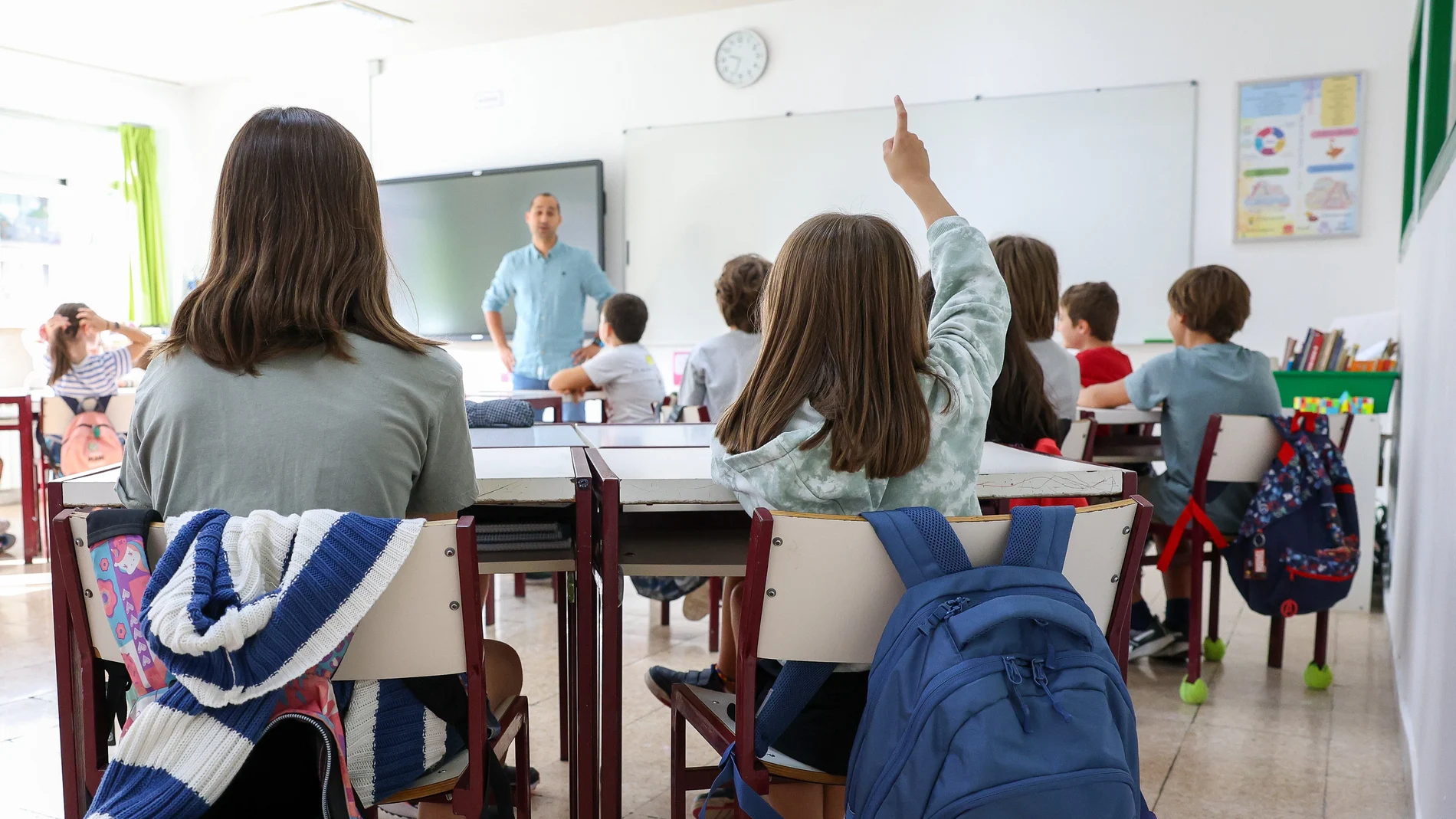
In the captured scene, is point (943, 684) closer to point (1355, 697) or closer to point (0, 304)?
point (1355, 697)

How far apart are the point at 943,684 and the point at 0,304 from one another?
24.8ft

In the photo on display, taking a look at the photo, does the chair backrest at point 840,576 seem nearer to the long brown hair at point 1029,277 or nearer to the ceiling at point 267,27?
the long brown hair at point 1029,277

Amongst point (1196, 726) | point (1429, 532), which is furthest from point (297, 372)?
point (1196, 726)

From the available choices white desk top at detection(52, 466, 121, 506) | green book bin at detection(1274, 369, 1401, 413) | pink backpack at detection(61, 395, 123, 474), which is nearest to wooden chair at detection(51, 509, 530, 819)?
white desk top at detection(52, 466, 121, 506)

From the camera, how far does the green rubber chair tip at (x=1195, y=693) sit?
8.30 feet

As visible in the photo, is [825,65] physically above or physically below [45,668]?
above

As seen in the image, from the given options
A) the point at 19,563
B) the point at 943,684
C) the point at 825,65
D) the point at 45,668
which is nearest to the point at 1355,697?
the point at 943,684

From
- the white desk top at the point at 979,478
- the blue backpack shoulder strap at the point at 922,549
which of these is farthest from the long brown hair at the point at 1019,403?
the blue backpack shoulder strap at the point at 922,549

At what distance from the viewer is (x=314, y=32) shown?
6355mm

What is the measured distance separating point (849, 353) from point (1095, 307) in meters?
2.14

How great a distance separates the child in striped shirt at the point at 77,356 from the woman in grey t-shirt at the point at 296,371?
3377mm

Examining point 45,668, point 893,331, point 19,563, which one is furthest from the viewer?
point 19,563

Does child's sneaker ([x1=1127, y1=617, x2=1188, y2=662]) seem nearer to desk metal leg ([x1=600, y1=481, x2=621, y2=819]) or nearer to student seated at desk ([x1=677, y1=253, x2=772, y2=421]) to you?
student seated at desk ([x1=677, y1=253, x2=772, y2=421])

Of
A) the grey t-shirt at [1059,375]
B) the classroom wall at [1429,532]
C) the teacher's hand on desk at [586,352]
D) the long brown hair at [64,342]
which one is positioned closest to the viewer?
the classroom wall at [1429,532]
